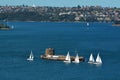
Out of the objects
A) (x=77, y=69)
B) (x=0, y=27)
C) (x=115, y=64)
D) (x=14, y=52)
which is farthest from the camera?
(x=0, y=27)

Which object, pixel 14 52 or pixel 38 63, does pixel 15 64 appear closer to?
pixel 38 63

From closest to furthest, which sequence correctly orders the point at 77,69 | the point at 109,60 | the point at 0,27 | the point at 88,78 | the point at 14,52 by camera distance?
the point at 88,78
the point at 77,69
the point at 109,60
the point at 14,52
the point at 0,27

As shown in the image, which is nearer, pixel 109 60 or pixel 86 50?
pixel 109 60

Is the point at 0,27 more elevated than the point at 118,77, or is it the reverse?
the point at 118,77

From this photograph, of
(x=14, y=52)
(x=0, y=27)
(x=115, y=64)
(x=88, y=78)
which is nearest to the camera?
(x=88, y=78)

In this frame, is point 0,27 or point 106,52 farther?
point 0,27

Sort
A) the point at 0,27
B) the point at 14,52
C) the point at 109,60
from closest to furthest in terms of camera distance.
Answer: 1. the point at 109,60
2. the point at 14,52
3. the point at 0,27

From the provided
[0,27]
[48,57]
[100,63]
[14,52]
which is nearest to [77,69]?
[100,63]

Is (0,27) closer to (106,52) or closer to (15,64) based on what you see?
(106,52)

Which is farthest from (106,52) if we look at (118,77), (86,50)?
(118,77)
